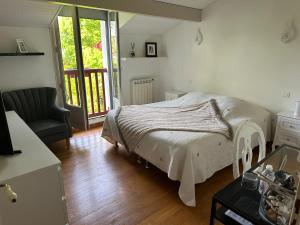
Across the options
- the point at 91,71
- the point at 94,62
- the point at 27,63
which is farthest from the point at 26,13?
the point at 94,62

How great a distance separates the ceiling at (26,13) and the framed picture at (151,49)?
1.97 meters

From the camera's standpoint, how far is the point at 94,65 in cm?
458

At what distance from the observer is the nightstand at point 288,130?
2617 millimetres

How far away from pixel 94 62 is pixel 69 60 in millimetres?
931

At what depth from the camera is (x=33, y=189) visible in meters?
1.25

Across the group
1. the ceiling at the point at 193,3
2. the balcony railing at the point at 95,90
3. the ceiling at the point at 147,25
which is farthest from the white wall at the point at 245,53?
the balcony railing at the point at 95,90

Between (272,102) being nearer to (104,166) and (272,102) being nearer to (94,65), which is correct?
(104,166)

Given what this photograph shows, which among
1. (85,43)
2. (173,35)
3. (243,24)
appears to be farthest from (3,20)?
(243,24)

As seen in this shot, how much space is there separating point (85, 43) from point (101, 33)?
40cm

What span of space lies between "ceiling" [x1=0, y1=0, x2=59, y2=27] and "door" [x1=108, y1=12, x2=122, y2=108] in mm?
1040

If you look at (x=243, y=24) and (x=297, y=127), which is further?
(x=243, y=24)

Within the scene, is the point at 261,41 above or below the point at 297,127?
above

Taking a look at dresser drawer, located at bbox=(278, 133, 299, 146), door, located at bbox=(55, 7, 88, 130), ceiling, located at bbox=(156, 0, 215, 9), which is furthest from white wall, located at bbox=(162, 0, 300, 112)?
door, located at bbox=(55, 7, 88, 130)

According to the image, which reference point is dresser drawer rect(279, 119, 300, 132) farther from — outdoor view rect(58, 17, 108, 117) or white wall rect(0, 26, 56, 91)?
white wall rect(0, 26, 56, 91)
